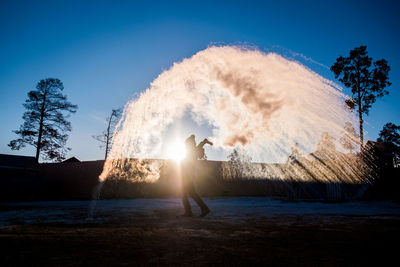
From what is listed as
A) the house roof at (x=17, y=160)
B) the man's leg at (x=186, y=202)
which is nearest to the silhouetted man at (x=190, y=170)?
the man's leg at (x=186, y=202)

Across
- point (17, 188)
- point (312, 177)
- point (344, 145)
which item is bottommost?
point (17, 188)

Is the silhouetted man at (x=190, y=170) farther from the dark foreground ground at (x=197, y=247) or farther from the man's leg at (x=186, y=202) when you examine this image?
the dark foreground ground at (x=197, y=247)

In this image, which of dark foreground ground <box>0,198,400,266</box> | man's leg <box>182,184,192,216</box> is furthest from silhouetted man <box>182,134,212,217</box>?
dark foreground ground <box>0,198,400,266</box>

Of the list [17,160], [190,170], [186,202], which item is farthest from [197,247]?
[17,160]

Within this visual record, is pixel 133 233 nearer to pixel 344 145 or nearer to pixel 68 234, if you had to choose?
pixel 68 234

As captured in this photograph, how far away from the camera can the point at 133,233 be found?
3.63 m

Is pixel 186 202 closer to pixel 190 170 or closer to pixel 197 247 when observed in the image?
pixel 190 170

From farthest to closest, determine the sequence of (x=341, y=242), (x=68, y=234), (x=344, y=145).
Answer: (x=344, y=145) < (x=68, y=234) < (x=341, y=242)

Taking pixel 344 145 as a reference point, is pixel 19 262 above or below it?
below

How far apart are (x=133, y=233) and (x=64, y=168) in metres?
17.3

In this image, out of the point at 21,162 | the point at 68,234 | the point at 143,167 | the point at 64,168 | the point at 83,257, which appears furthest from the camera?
the point at 21,162

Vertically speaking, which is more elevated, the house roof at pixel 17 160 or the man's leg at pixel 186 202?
the house roof at pixel 17 160

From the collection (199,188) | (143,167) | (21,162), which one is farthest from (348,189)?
(21,162)

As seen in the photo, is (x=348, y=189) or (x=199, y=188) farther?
(x=199, y=188)
